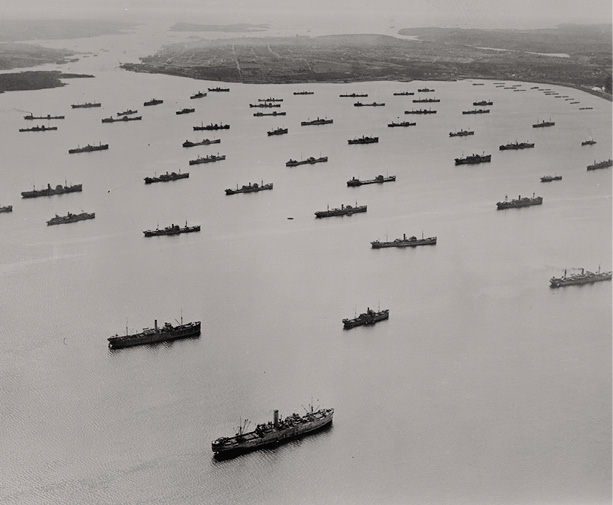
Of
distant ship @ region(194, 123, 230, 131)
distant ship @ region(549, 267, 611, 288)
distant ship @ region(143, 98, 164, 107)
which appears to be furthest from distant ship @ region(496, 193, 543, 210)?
distant ship @ region(143, 98, 164, 107)

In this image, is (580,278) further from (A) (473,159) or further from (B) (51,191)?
(B) (51,191)

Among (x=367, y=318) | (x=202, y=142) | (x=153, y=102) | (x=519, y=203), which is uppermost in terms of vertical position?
(x=153, y=102)

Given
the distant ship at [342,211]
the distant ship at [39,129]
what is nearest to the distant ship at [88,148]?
the distant ship at [39,129]

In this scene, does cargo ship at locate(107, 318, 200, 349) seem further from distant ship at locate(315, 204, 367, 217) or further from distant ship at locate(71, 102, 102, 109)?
distant ship at locate(71, 102, 102, 109)

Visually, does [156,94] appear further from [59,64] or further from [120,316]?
[120,316]

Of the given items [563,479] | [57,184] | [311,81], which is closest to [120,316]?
[563,479]

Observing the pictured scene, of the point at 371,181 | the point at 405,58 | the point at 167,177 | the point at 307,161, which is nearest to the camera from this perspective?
the point at 371,181

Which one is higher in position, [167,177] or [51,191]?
[167,177]

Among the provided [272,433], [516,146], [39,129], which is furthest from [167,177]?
[272,433]
